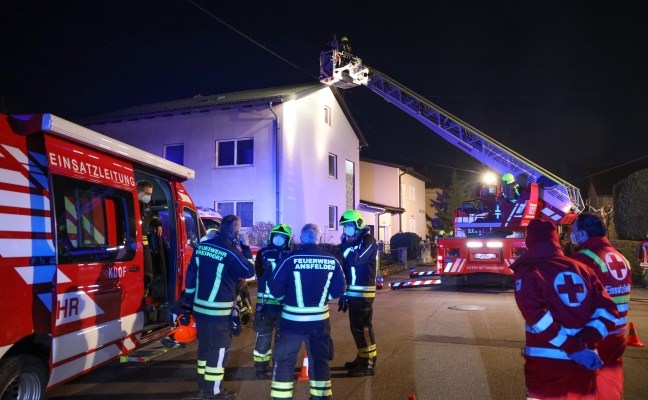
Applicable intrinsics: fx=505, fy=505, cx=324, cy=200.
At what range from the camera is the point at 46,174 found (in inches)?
181

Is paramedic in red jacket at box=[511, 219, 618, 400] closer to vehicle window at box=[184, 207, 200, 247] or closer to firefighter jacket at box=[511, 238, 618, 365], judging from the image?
firefighter jacket at box=[511, 238, 618, 365]

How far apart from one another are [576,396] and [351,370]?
325 centimetres

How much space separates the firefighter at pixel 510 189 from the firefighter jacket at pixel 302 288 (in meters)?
10.2

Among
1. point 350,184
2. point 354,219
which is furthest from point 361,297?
point 350,184

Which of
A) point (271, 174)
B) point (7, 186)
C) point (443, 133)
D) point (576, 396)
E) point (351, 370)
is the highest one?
point (443, 133)

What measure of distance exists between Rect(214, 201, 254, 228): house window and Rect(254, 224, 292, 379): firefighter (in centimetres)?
1273

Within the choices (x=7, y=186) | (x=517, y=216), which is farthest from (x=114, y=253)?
(x=517, y=216)

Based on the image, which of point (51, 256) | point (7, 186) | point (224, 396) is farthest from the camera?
point (224, 396)

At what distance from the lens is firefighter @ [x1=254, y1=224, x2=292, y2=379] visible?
530cm

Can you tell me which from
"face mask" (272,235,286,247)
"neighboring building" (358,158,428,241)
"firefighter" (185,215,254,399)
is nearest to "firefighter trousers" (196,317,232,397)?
"firefighter" (185,215,254,399)

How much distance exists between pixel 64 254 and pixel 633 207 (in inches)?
655

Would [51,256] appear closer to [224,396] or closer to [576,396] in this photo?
[224,396]

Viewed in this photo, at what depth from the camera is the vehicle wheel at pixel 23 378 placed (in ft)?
12.9

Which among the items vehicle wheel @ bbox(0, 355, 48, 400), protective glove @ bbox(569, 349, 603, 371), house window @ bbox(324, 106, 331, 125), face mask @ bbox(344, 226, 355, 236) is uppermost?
house window @ bbox(324, 106, 331, 125)
